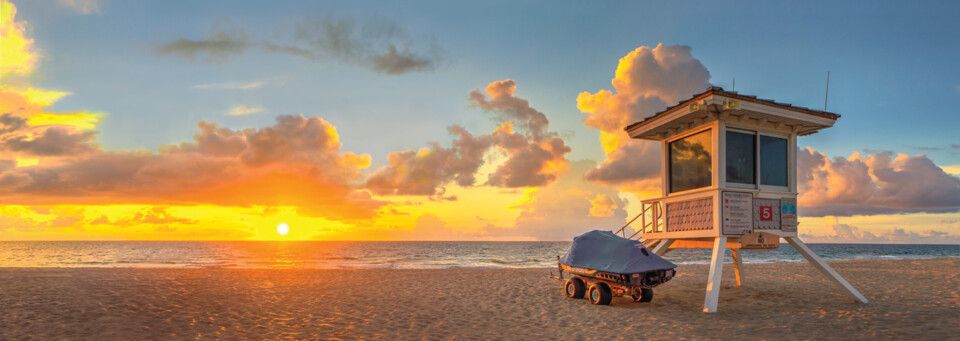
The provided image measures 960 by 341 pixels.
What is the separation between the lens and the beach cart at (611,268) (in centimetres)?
1277

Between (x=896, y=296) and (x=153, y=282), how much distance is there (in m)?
24.7

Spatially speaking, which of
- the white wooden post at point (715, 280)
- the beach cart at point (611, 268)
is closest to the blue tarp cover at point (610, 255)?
the beach cart at point (611, 268)

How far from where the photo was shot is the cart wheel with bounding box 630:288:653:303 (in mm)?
13852

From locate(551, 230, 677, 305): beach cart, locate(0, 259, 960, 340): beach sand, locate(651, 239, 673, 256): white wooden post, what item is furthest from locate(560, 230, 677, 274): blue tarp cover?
locate(651, 239, 673, 256): white wooden post

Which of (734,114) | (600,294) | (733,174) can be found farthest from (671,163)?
(600,294)

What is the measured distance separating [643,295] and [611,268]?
63.7 inches

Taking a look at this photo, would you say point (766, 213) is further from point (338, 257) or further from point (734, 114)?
point (338, 257)

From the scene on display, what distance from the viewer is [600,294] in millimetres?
13289

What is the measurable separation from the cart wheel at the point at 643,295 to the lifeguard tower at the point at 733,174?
1448 mm

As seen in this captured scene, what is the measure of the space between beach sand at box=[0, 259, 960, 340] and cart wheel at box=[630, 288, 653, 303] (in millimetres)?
232

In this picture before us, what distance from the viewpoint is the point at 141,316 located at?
480 inches

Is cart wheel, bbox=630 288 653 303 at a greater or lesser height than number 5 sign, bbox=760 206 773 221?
lesser

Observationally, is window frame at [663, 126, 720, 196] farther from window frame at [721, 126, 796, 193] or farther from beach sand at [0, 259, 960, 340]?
beach sand at [0, 259, 960, 340]

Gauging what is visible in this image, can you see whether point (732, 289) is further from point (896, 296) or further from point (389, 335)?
point (389, 335)
